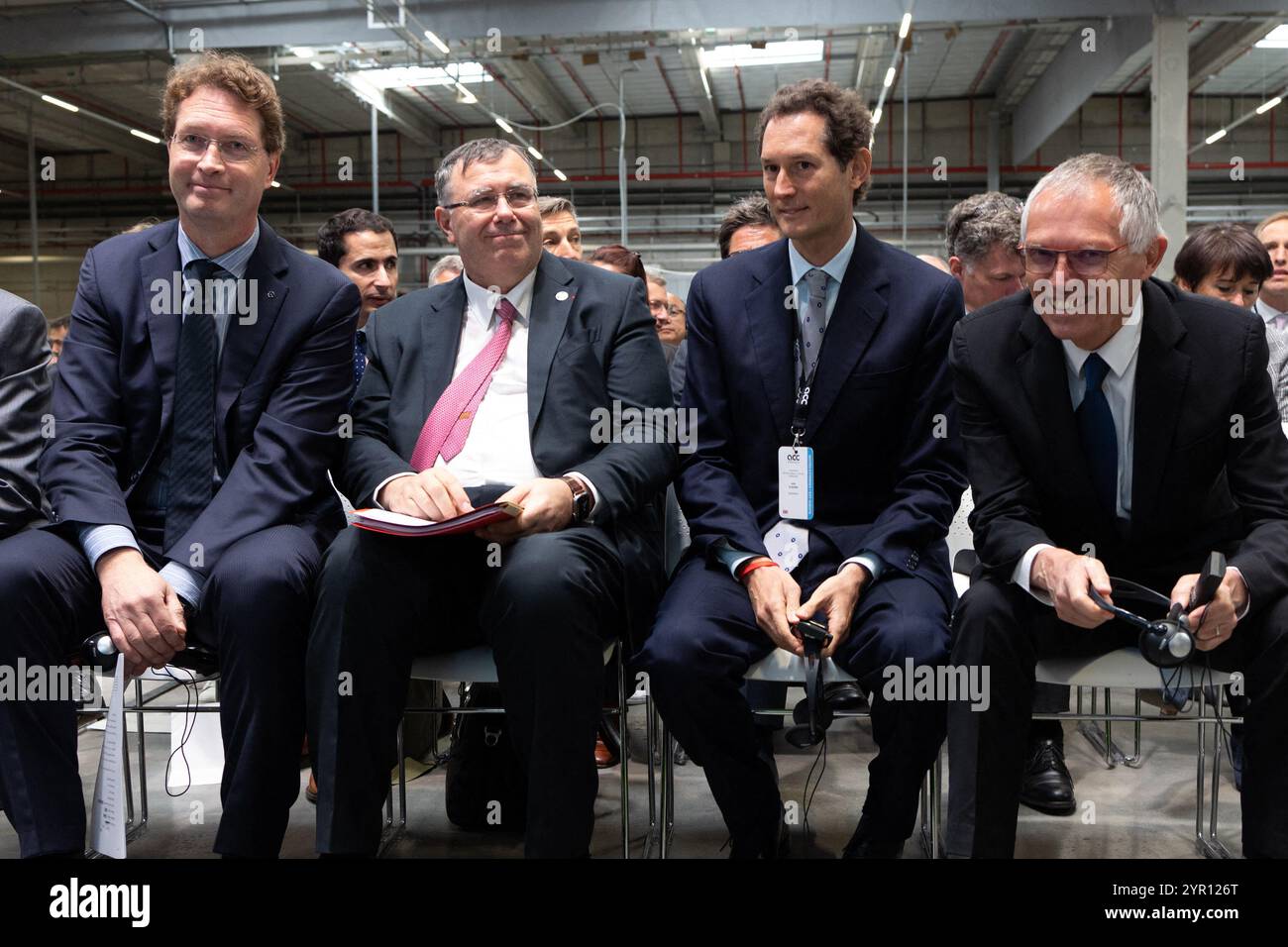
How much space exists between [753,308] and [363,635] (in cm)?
111

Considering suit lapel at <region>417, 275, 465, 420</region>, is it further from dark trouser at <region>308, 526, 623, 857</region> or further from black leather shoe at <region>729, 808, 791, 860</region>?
black leather shoe at <region>729, 808, 791, 860</region>

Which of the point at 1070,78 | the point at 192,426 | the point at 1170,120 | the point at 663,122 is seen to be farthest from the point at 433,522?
the point at 663,122

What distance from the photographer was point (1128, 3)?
21.4 ft

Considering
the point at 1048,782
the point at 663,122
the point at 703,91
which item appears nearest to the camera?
the point at 1048,782

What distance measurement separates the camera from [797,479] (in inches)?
87.7

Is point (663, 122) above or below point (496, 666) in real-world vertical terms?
above

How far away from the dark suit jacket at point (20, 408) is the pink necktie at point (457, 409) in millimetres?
789

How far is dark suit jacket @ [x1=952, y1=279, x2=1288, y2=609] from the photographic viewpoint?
1947 mm

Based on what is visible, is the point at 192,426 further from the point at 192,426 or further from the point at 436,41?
the point at 436,41

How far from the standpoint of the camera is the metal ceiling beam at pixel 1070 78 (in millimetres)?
7273

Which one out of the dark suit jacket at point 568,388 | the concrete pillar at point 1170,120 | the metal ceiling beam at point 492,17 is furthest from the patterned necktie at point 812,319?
the concrete pillar at point 1170,120

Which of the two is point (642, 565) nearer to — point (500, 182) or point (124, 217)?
point (500, 182)

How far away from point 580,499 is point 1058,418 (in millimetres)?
949

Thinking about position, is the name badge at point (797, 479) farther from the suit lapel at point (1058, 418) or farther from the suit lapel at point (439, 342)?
the suit lapel at point (439, 342)
